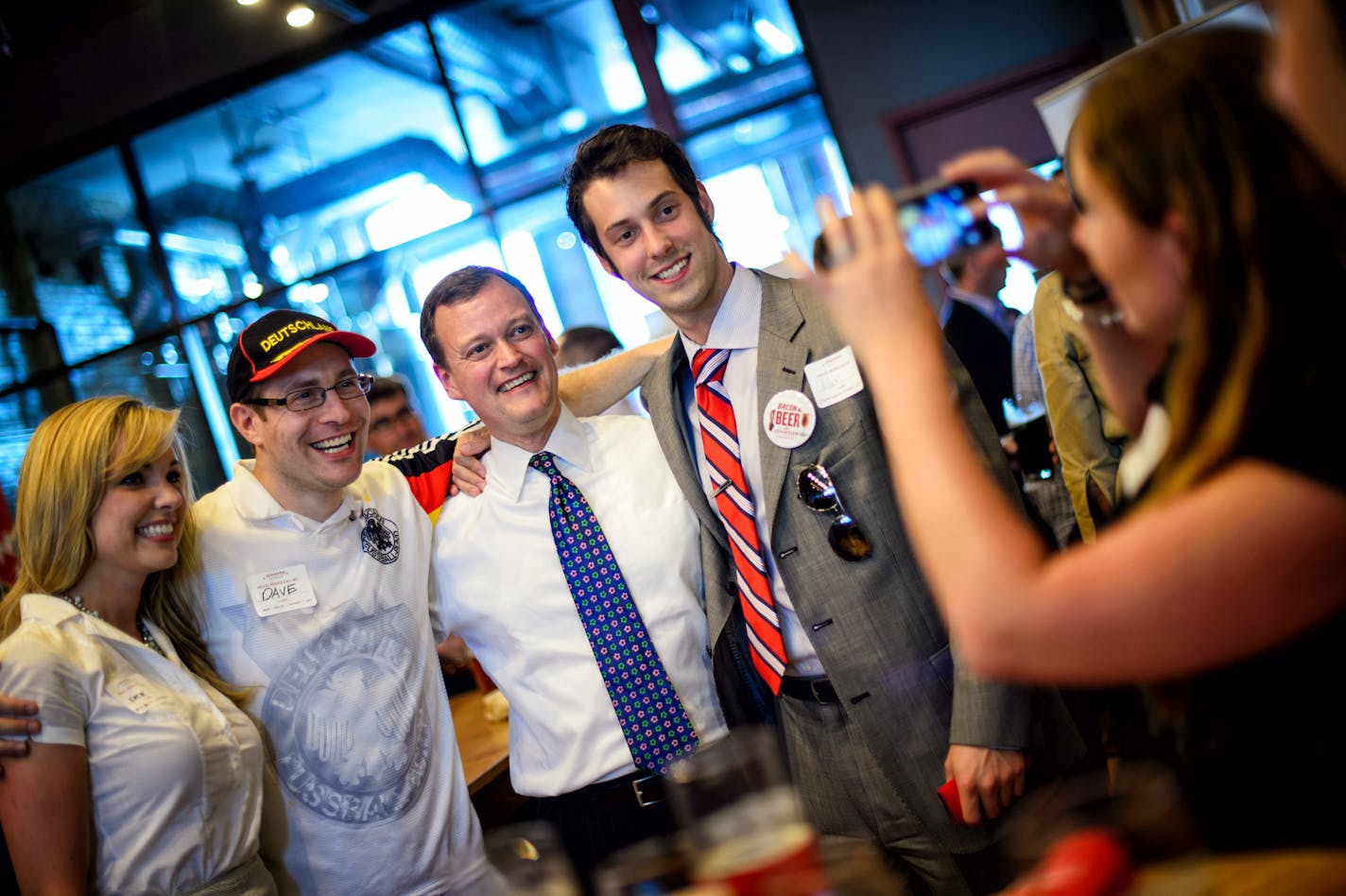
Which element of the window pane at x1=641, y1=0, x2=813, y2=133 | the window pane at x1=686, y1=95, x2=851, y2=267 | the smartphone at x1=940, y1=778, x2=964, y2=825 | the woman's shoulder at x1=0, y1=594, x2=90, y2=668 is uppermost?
the window pane at x1=641, y1=0, x2=813, y2=133

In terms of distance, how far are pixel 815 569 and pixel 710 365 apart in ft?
1.62

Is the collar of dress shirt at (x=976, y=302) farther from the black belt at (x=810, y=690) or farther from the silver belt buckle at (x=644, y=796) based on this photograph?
the silver belt buckle at (x=644, y=796)

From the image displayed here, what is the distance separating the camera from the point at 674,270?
6.82ft

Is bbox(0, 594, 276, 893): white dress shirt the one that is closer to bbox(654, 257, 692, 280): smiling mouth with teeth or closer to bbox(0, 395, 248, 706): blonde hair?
bbox(0, 395, 248, 706): blonde hair

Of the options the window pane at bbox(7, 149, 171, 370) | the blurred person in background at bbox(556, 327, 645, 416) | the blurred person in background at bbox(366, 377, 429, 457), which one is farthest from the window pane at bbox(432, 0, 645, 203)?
the window pane at bbox(7, 149, 171, 370)

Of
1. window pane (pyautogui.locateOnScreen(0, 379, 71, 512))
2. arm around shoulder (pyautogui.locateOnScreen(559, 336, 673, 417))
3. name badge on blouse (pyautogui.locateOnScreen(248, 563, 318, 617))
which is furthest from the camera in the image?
window pane (pyautogui.locateOnScreen(0, 379, 71, 512))

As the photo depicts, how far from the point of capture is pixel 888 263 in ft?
3.19

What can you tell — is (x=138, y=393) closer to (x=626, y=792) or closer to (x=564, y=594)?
(x=564, y=594)

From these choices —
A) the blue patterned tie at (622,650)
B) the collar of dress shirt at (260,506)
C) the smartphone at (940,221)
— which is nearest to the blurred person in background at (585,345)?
the collar of dress shirt at (260,506)

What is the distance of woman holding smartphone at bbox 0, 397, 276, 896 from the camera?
181 centimetres

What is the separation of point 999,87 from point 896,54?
24.1 inches

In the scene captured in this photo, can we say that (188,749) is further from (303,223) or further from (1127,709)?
(303,223)

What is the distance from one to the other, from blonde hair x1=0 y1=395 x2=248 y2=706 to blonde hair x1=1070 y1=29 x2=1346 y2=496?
6.31 ft

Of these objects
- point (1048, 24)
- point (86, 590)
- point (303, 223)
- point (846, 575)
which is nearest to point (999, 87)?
point (1048, 24)
